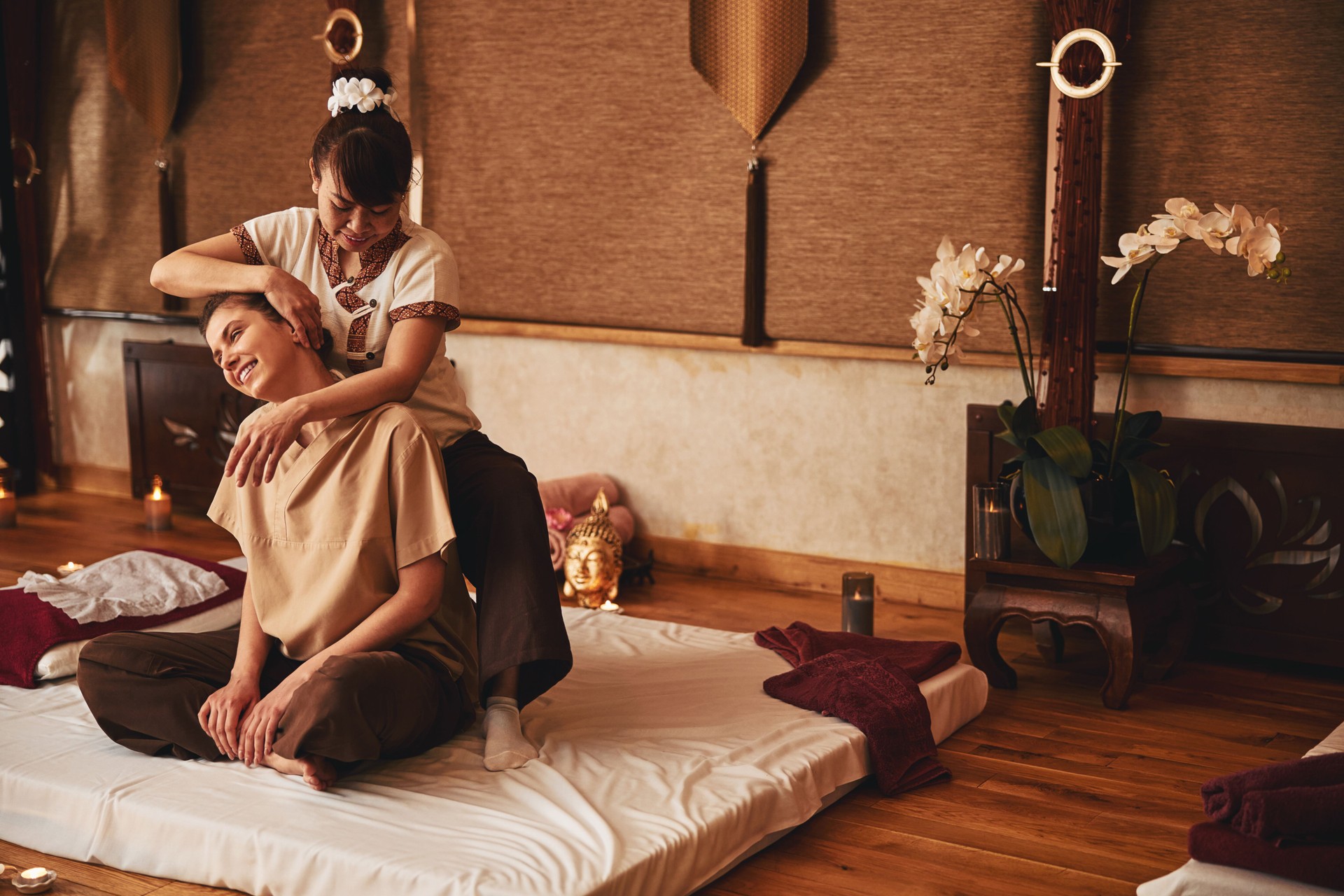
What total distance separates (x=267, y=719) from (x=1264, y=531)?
226 cm

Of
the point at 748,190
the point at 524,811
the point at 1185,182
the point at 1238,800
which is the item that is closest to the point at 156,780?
the point at 524,811

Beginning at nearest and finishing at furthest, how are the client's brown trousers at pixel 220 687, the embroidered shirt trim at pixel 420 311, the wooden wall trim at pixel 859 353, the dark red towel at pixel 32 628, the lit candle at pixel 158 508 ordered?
the client's brown trousers at pixel 220 687
the embroidered shirt trim at pixel 420 311
the dark red towel at pixel 32 628
the wooden wall trim at pixel 859 353
the lit candle at pixel 158 508

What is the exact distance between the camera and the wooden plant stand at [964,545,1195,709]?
2.72m

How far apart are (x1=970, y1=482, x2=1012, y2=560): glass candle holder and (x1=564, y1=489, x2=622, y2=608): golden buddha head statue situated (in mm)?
1015

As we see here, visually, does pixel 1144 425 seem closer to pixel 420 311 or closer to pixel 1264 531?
pixel 1264 531

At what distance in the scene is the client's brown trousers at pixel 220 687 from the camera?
76.5 inches

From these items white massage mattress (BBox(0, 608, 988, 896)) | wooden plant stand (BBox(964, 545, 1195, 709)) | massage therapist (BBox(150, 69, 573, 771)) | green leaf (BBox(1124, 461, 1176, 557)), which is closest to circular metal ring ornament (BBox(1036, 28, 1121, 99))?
green leaf (BBox(1124, 461, 1176, 557))

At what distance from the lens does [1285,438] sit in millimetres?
3002

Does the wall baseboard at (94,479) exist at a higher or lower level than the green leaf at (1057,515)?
lower

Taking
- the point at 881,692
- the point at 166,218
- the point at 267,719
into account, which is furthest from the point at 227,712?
the point at 166,218

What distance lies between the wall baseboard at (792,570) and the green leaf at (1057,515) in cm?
81

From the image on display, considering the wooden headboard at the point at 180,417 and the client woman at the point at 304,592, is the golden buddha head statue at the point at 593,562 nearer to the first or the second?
the client woman at the point at 304,592

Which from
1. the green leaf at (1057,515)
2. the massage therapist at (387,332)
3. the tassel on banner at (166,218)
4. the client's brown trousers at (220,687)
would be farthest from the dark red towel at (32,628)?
the tassel on banner at (166,218)

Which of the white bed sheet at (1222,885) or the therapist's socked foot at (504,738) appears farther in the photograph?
the therapist's socked foot at (504,738)
